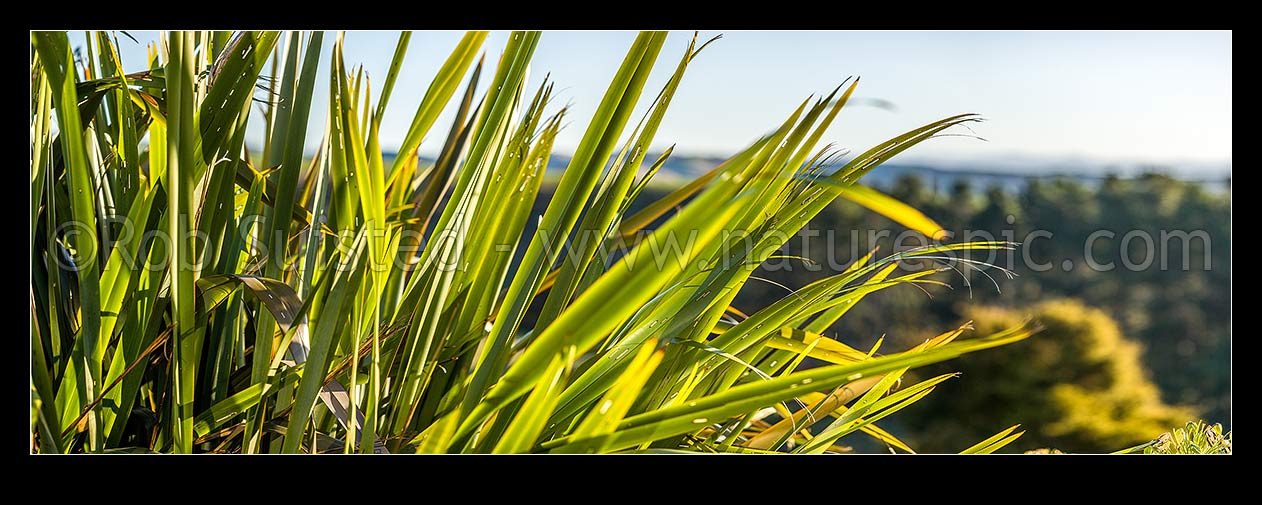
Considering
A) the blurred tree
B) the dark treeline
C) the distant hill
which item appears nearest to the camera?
the blurred tree

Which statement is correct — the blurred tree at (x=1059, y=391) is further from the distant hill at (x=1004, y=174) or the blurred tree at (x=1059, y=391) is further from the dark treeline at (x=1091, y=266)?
the distant hill at (x=1004, y=174)

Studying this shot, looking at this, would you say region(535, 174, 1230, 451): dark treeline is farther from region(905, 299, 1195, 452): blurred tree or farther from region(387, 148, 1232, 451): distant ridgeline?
region(905, 299, 1195, 452): blurred tree

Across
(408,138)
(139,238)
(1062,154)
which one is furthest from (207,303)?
(1062,154)

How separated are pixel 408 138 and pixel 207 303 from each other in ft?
0.72

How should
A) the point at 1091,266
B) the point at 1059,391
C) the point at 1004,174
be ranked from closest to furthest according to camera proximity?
the point at 1059,391, the point at 1004,174, the point at 1091,266

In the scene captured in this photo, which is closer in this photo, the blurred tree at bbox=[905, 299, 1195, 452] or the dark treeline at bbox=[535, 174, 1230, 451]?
the blurred tree at bbox=[905, 299, 1195, 452]

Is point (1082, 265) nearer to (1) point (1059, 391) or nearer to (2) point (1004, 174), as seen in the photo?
(2) point (1004, 174)

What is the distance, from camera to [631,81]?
0.50 metres

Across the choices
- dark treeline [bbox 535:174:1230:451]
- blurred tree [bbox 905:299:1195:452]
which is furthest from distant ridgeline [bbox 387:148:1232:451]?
blurred tree [bbox 905:299:1195:452]

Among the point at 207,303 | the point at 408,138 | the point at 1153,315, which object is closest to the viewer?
the point at 207,303

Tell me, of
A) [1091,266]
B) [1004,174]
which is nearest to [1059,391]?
[1004,174]

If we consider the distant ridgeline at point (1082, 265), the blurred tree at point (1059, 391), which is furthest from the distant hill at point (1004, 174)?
the blurred tree at point (1059, 391)

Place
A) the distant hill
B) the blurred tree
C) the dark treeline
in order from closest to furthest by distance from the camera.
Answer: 1. the blurred tree
2. the dark treeline
3. the distant hill
